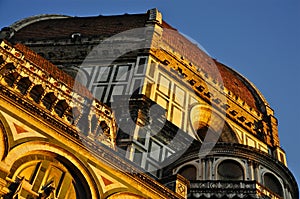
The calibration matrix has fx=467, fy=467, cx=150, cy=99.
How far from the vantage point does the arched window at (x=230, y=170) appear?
18016 mm

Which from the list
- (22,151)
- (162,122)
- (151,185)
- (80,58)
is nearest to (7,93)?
(22,151)

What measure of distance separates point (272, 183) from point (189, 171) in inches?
Result: 136

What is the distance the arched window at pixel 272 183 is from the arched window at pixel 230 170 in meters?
1.17

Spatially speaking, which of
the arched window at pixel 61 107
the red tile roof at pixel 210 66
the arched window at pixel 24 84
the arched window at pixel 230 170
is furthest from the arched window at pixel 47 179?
the red tile roof at pixel 210 66

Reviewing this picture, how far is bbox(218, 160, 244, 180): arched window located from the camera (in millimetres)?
18016

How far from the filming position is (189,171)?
18.4 metres

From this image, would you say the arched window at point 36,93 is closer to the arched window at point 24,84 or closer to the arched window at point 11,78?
the arched window at point 24,84

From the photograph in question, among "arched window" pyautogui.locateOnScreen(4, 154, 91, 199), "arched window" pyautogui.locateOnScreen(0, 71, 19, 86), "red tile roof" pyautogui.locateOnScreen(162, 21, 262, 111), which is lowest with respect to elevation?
"arched window" pyautogui.locateOnScreen(4, 154, 91, 199)

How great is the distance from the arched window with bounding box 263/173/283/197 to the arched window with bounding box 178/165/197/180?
284 cm

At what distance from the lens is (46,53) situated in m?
25.8

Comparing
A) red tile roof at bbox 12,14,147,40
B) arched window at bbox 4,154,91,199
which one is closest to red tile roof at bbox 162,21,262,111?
red tile roof at bbox 12,14,147,40

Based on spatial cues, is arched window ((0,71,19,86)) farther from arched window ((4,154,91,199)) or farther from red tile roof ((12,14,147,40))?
red tile roof ((12,14,147,40))

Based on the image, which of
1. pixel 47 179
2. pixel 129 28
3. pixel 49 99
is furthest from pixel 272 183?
pixel 129 28

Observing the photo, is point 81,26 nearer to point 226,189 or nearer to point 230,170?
point 230,170
